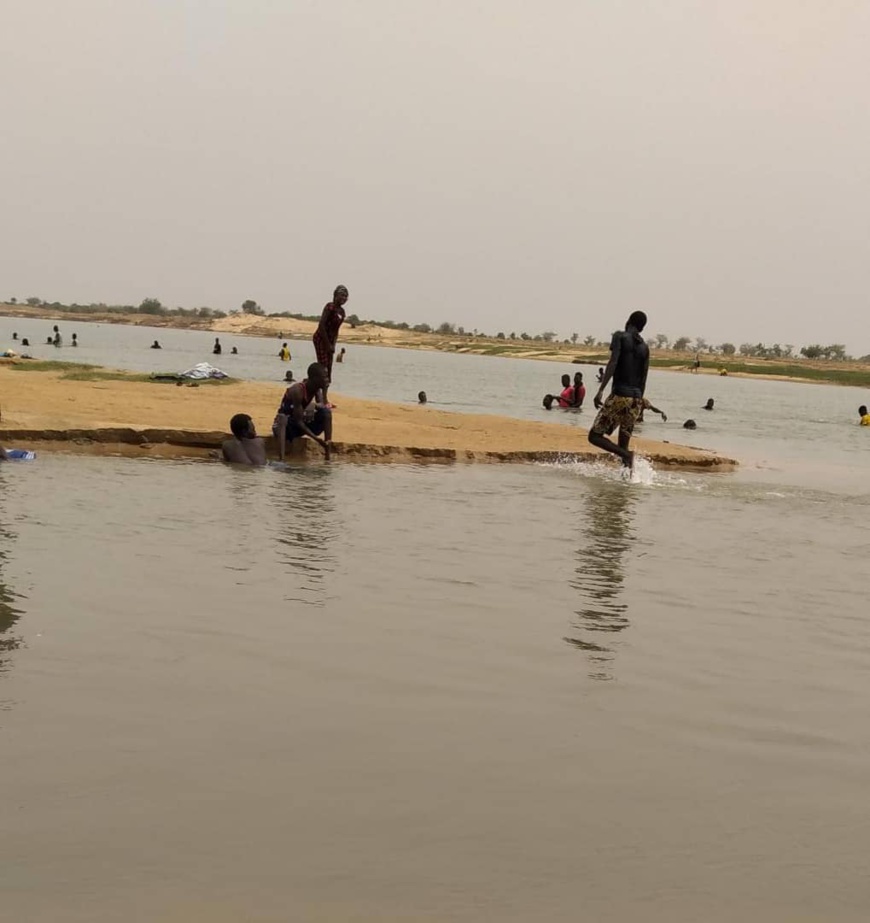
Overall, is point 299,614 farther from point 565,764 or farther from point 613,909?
point 613,909

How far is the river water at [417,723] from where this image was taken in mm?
3105

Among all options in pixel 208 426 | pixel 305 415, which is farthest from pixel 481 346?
pixel 305 415

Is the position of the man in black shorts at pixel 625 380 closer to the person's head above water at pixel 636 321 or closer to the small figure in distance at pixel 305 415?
the person's head above water at pixel 636 321

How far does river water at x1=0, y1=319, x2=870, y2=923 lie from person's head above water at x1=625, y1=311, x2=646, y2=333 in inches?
175

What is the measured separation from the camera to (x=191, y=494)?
10.4 m

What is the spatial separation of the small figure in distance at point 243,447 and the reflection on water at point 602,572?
3531mm

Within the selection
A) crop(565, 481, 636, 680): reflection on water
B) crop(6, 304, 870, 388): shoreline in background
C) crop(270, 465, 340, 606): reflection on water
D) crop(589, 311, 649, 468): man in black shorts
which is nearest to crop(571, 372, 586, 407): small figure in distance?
crop(589, 311, 649, 468): man in black shorts

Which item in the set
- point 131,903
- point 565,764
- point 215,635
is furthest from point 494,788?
point 215,635

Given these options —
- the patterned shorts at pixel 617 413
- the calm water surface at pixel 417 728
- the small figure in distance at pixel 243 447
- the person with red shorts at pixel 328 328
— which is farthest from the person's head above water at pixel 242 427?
the calm water surface at pixel 417 728

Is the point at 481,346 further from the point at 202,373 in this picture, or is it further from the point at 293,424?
the point at 293,424

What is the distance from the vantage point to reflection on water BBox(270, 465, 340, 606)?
680cm

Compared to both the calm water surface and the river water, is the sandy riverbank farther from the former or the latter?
the calm water surface

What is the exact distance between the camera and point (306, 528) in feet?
29.3

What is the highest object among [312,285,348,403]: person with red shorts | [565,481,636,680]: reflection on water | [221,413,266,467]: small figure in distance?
[312,285,348,403]: person with red shorts
